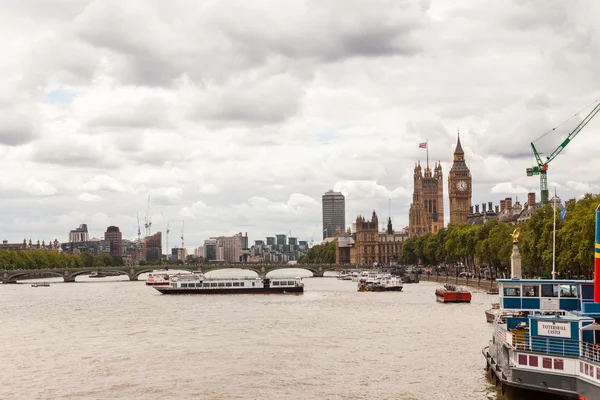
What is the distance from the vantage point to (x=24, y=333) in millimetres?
86500

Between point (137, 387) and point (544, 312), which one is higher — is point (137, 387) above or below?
below

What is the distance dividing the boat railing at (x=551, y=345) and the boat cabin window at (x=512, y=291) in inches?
204

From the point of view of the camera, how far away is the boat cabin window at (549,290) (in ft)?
164

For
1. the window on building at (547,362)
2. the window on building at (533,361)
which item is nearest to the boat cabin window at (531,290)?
the window on building at (533,361)

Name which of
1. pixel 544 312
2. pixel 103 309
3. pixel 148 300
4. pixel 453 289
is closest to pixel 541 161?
pixel 453 289

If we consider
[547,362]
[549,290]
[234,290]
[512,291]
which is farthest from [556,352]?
[234,290]

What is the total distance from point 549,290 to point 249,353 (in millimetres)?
26707

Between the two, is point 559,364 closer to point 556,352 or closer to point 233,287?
point 556,352

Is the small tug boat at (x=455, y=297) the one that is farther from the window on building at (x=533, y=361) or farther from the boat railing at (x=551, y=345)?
the window on building at (x=533, y=361)

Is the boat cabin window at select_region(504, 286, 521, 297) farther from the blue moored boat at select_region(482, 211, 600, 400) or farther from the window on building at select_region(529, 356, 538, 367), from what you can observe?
the window on building at select_region(529, 356, 538, 367)

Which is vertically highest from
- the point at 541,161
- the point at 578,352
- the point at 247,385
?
the point at 541,161

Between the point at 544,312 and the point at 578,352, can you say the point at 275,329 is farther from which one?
the point at 578,352

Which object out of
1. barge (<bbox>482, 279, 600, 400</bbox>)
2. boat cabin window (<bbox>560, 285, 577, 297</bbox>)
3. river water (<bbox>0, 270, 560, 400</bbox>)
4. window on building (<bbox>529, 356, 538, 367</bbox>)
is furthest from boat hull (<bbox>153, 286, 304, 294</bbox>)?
window on building (<bbox>529, 356, 538, 367</bbox>)

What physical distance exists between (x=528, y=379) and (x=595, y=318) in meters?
4.45
